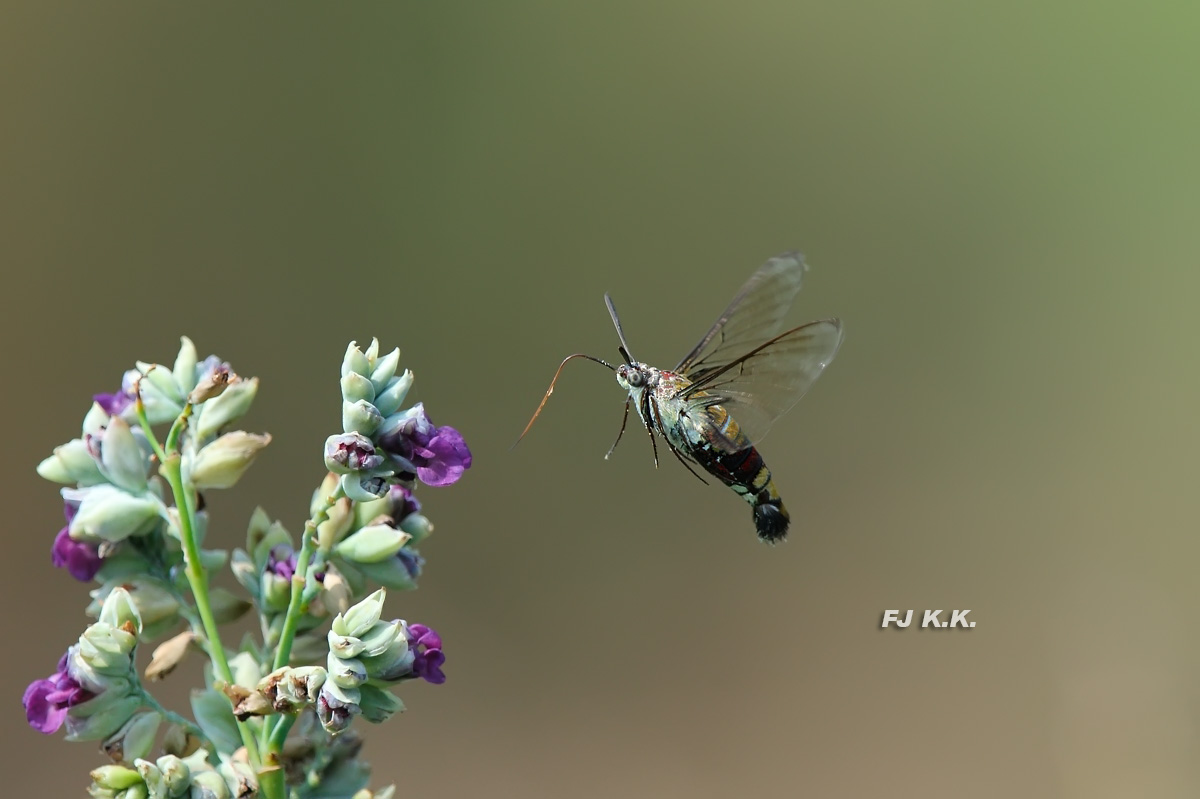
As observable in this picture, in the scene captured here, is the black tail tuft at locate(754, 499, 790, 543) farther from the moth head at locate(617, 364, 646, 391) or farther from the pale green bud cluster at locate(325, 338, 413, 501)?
the pale green bud cluster at locate(325, 338, 413, 501)

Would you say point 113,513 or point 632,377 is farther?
point 632,377

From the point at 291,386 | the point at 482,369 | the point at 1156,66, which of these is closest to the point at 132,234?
the point at 291,386

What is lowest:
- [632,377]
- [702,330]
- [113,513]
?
[113,513]

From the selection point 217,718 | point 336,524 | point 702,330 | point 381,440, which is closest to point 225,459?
point 336,524

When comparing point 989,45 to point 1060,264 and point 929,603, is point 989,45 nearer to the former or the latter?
point 1060,264

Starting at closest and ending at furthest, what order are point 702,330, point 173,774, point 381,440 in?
point 173,774 < point 381,440 < point 702,330

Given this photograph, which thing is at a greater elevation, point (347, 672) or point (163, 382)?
point (163, 382)

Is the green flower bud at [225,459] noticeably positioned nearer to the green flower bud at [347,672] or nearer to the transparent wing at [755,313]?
the green flower bud at [347,672]

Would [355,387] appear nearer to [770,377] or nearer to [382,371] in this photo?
[382,371]
